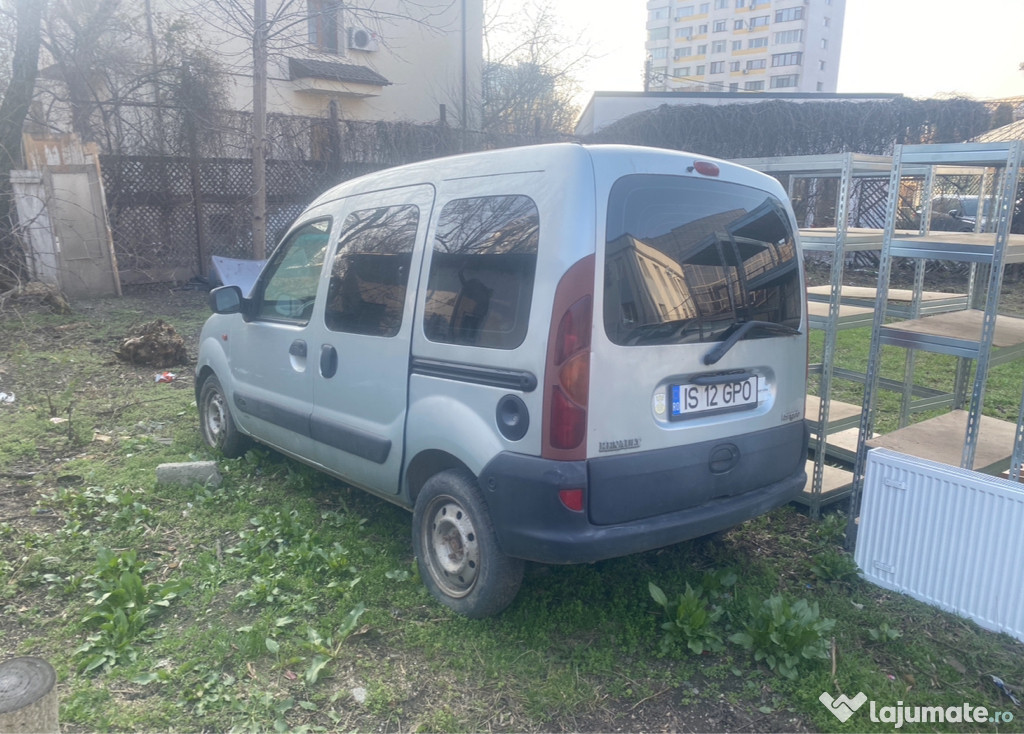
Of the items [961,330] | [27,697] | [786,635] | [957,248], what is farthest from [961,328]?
[27,697]

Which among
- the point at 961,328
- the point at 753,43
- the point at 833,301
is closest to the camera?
the point at 961,328

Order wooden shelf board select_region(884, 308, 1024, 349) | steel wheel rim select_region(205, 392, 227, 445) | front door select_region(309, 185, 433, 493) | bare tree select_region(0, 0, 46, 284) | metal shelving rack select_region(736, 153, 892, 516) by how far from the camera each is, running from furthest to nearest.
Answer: bare tree select_region(0, 0, 46, 284), steel wheel rim select_region(205, 392, 227, 445), metal shelving rack select_region(736, 153, 892, 516), wooden shelf board select_region(884, 308, 1024, 349), front door select_region(309, 185, 433, 493)

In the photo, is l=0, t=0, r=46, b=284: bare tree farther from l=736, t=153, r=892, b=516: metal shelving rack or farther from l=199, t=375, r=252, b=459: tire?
l=736, t=153, r=892, b=516: metal shelving rack

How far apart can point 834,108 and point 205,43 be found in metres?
12.8

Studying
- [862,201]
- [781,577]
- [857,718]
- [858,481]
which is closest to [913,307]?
[858,481]

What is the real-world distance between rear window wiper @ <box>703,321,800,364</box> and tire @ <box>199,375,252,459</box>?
3.44 m

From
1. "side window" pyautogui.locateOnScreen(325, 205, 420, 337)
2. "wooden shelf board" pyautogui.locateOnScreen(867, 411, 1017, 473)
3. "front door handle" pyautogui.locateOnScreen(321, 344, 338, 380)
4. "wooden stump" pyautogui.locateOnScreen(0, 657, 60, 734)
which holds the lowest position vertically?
"wooden stump" pyautogui.locateOnScreen(0, 657, 60, 734)

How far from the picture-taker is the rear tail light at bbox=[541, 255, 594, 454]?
8.76ft

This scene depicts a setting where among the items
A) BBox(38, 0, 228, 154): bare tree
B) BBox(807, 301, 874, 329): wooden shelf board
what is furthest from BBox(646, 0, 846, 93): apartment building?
BBox(807, 301, 874, 329): wooden shelf board

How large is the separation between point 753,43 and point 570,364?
3628 inches

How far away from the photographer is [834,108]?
531 inches

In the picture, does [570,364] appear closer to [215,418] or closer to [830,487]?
[830,487]

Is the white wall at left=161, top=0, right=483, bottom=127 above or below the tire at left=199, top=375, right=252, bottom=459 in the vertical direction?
above

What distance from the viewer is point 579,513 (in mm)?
2707
